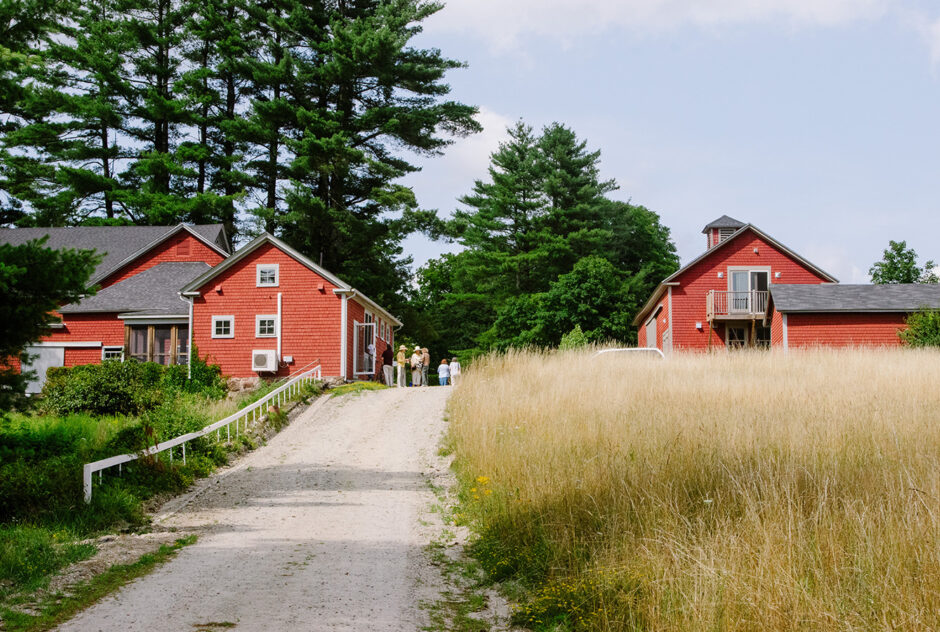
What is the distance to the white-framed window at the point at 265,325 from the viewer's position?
Answer: 31656 mm

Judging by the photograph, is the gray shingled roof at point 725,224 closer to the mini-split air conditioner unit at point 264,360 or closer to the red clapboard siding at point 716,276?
the red clapboard siding at point 716,276

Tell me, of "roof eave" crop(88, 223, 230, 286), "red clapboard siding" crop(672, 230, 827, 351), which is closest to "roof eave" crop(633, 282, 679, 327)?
"red clapboard siding" crop(672, 230, 827, 351)

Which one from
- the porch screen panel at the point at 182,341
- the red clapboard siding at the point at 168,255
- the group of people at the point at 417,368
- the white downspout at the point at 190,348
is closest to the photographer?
the white downspout at the point at 190,348

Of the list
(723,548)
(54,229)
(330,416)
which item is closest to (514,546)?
(723,548)

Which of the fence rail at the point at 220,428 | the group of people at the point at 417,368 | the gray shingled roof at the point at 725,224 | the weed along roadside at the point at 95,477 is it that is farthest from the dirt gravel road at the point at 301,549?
the gray shingled roof at the point at 725,224

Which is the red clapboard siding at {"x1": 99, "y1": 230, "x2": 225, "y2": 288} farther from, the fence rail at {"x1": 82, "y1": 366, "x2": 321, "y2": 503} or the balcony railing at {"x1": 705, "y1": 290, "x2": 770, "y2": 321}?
the balcony railing at {"x1": 705, "y1": 290, "x2": 770, "y2": 321}

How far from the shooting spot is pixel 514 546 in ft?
27.1

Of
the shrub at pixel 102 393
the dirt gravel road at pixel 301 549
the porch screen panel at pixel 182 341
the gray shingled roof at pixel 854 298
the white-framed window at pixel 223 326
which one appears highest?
the gray shingled roof at pixel 854 298

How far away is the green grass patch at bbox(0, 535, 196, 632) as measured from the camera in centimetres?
639

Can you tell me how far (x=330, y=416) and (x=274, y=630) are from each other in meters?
16.6

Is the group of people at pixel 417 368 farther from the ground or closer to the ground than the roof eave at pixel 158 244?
closer to the ground

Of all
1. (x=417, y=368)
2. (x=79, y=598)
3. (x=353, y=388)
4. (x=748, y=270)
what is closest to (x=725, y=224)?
(x=748, y=270)

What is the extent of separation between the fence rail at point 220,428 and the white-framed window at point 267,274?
4001 mm

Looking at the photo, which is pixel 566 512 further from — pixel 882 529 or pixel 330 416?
pixel 330 416
